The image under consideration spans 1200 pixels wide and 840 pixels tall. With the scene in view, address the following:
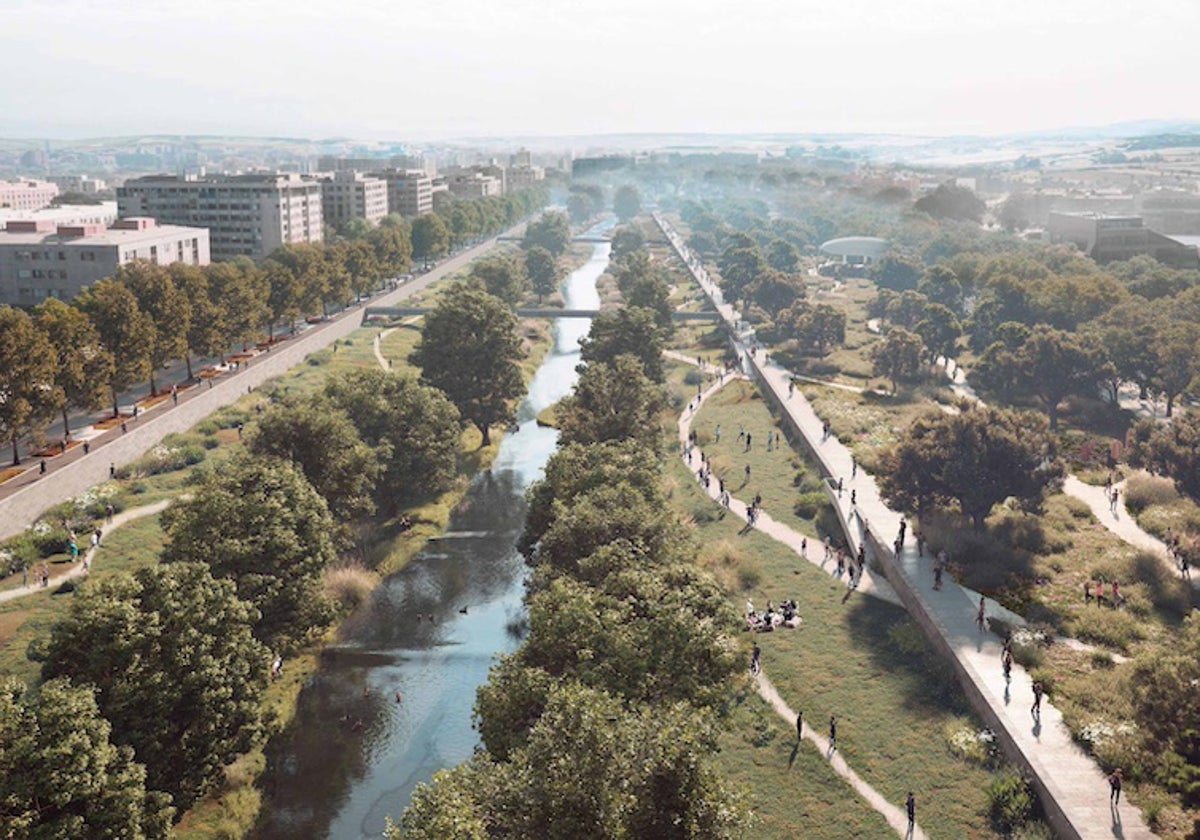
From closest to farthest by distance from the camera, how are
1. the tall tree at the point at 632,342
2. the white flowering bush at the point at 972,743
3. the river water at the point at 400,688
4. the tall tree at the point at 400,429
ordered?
the white flowering bush at the point at 972,743 < the river water at the point at 400,688 < the tall tree at the point at 400,429 < the tall tree at the point at 632,342

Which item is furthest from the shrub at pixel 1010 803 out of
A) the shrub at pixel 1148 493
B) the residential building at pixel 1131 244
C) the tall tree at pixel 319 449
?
the residential building at pixel 1131 244

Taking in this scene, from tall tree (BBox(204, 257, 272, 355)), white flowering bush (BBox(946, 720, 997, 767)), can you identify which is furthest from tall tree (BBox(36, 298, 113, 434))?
white flowering bush (BBox(946, 720, 997, 767))

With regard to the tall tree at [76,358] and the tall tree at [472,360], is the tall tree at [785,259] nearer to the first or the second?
the tall tree at [472,360]

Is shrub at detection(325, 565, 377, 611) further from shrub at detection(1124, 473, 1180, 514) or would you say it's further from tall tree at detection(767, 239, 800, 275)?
tall tree at detection(767, 239, 800, 275)

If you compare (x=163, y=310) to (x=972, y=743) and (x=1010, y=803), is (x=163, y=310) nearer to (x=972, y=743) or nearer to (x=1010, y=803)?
(x=972, y=743)

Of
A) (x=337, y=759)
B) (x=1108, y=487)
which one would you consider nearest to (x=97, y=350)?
(x=337, y=759)
